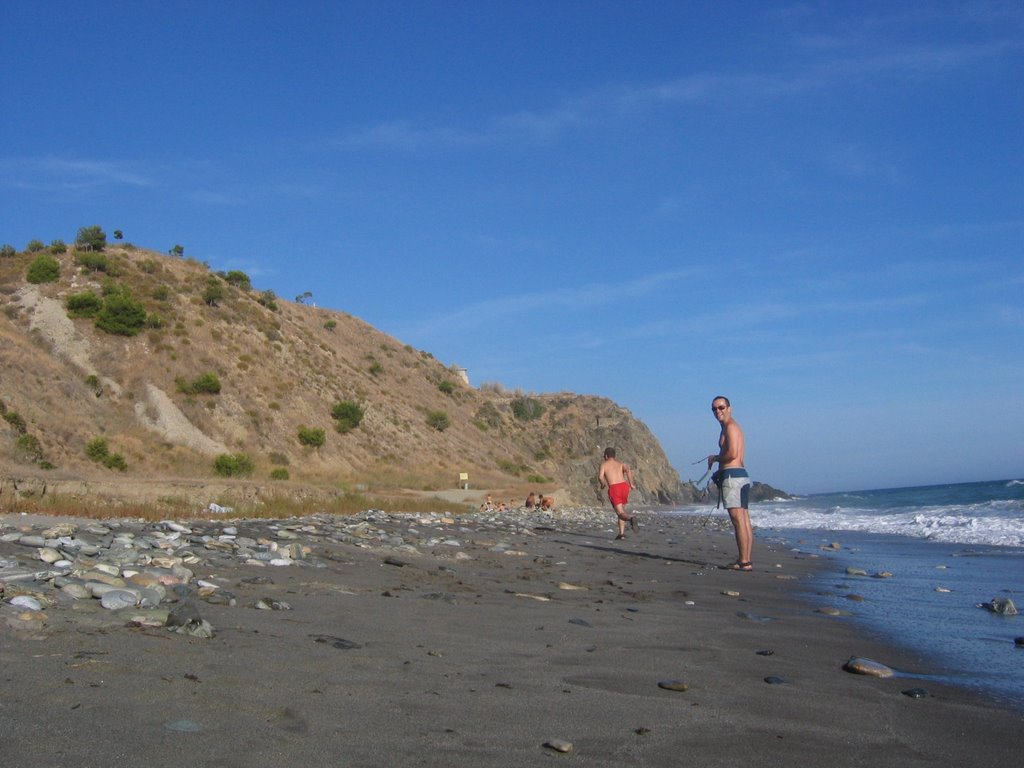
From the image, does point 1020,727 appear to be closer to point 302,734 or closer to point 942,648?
point 942,648

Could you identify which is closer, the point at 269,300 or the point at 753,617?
the point at 753,617

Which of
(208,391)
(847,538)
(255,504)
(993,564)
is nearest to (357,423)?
(208,391)

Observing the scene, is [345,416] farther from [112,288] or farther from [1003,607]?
[1003,607]

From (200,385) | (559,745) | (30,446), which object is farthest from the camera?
(200,385)

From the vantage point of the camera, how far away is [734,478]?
9484 mm

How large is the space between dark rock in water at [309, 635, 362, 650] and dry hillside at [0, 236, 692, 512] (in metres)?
12.7

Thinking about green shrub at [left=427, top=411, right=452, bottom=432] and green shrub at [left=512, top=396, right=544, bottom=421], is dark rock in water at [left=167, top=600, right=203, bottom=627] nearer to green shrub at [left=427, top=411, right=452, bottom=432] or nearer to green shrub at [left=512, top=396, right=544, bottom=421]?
green shrub at [left=427, top=411, right=452, bottom=432]

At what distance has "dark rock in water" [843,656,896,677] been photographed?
14.8ft

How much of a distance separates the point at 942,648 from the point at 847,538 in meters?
13.5

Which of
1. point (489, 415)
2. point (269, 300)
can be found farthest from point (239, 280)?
point (489, 415)

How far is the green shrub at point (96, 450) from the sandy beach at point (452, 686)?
23.0 metres

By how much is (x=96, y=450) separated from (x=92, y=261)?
20239mm

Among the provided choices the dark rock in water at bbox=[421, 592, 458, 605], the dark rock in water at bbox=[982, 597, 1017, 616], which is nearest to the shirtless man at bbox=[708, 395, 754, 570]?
the dark rock in water at bbox=[982, 597, 1017, 616]

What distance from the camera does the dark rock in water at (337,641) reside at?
14.6 feet
